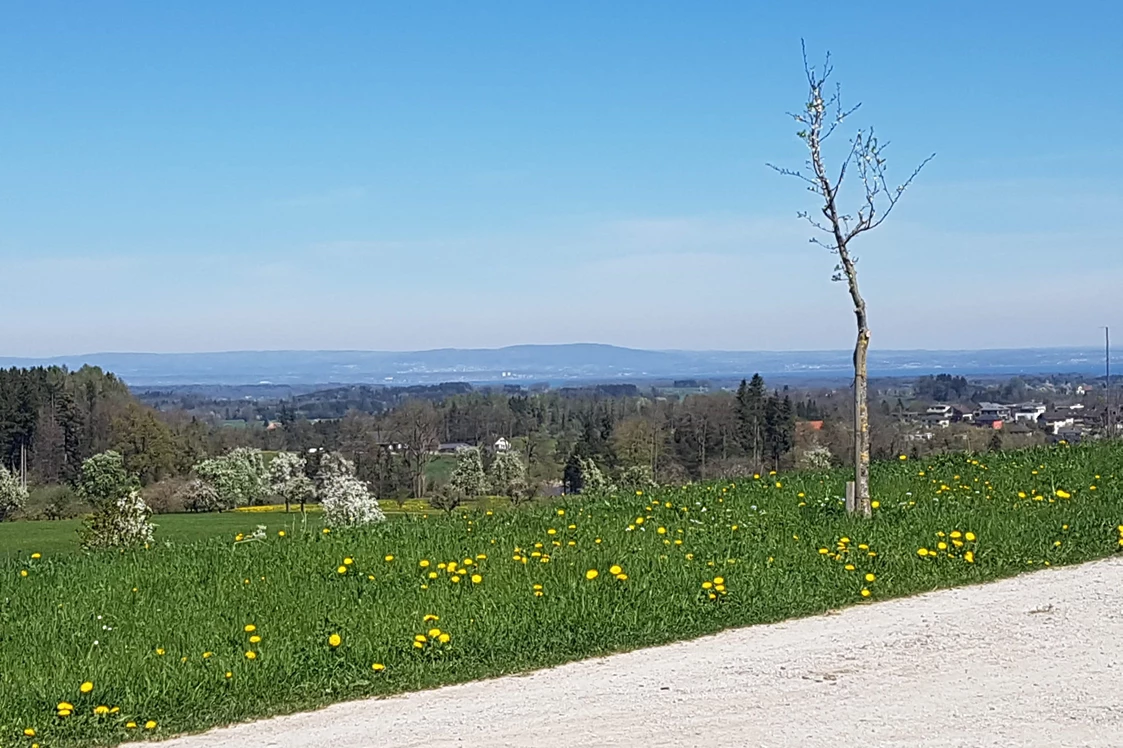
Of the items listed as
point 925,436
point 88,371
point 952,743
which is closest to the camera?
point 952,743

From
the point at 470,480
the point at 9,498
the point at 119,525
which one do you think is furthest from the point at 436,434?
the point at 119,525

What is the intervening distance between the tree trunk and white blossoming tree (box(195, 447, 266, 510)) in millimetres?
44768

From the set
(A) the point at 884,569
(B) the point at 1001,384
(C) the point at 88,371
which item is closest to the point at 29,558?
(A) the point at 884,569

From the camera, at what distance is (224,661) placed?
7.07 meters

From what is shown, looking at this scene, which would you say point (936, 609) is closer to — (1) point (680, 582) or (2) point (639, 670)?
(1) point (680, 582)

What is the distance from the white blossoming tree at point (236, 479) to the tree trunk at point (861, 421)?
44768mm

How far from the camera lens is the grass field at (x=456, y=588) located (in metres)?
6.77

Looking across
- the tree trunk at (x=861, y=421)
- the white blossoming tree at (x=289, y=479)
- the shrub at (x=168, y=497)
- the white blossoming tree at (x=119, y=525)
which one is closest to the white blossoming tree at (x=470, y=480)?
the white blossoming tree at (x=289, y=479)

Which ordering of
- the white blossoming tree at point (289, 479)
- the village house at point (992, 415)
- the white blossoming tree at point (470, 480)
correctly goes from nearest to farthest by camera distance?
the village house at point (992, 415) < the white blossoming tree at point (470, 480) < the white blossoming tree at point (289, 479)

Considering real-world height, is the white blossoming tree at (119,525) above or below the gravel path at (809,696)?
above

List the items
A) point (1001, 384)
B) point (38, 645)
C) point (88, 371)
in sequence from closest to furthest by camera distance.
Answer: point (38, 645) < point (1001, 384) < point (88, 371)

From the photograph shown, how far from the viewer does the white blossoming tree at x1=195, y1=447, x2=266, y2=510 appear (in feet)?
171

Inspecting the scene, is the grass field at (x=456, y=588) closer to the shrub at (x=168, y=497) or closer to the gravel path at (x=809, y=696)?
the gravel path at (x=809, y=696)

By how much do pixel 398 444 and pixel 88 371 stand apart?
29386 millimetres
